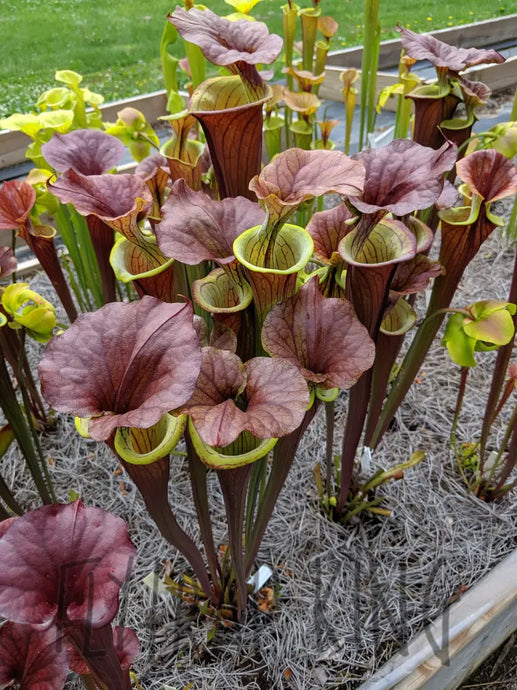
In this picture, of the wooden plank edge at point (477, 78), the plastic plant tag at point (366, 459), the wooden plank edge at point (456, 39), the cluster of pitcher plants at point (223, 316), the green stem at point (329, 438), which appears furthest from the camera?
the wooden plank edge at point (456, 39)

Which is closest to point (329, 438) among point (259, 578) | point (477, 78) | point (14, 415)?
point (259, 578)

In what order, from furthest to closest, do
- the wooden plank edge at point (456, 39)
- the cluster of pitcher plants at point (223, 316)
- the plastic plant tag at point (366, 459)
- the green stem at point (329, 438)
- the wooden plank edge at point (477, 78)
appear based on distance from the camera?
1. the wooden plank edge at point (456, 39)
2. the wooden plank edge at point (477, 78)
3. the plastic plant tag at point (366, 459)
4. the green stem at point (329, 438)
5. the cluster of pitcher plants at point (223, 316)

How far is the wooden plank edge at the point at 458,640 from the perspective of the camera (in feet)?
3.24

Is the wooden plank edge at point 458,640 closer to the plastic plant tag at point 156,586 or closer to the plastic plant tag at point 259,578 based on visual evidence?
the plastic plant tag at point 259,578

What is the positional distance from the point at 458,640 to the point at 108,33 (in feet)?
19.9

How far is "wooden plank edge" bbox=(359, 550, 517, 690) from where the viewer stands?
99 cm

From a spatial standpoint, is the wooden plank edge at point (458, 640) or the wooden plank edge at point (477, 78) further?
the wooden plank edge at point (477, 78)

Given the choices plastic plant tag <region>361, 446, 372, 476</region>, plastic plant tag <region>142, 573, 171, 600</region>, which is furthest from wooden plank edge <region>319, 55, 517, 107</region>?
plastic plant tag <region>142, 573, 171, 600</region>

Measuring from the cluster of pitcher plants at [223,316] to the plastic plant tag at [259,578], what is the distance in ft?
0.19

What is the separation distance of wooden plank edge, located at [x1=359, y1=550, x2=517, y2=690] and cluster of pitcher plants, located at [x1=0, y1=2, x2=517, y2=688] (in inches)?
11.8

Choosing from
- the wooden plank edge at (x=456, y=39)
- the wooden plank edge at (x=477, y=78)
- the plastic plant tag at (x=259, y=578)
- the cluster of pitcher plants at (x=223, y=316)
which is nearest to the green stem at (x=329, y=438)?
the cluster of pitcher plants at (x=223, y=316)

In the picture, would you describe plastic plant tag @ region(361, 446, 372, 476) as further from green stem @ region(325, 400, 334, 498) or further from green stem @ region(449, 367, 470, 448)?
green stem @ region(449, 367, 470, 448)

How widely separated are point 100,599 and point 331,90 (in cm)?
402

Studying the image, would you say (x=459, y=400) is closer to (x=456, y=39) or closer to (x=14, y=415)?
(x=14, y=415)
